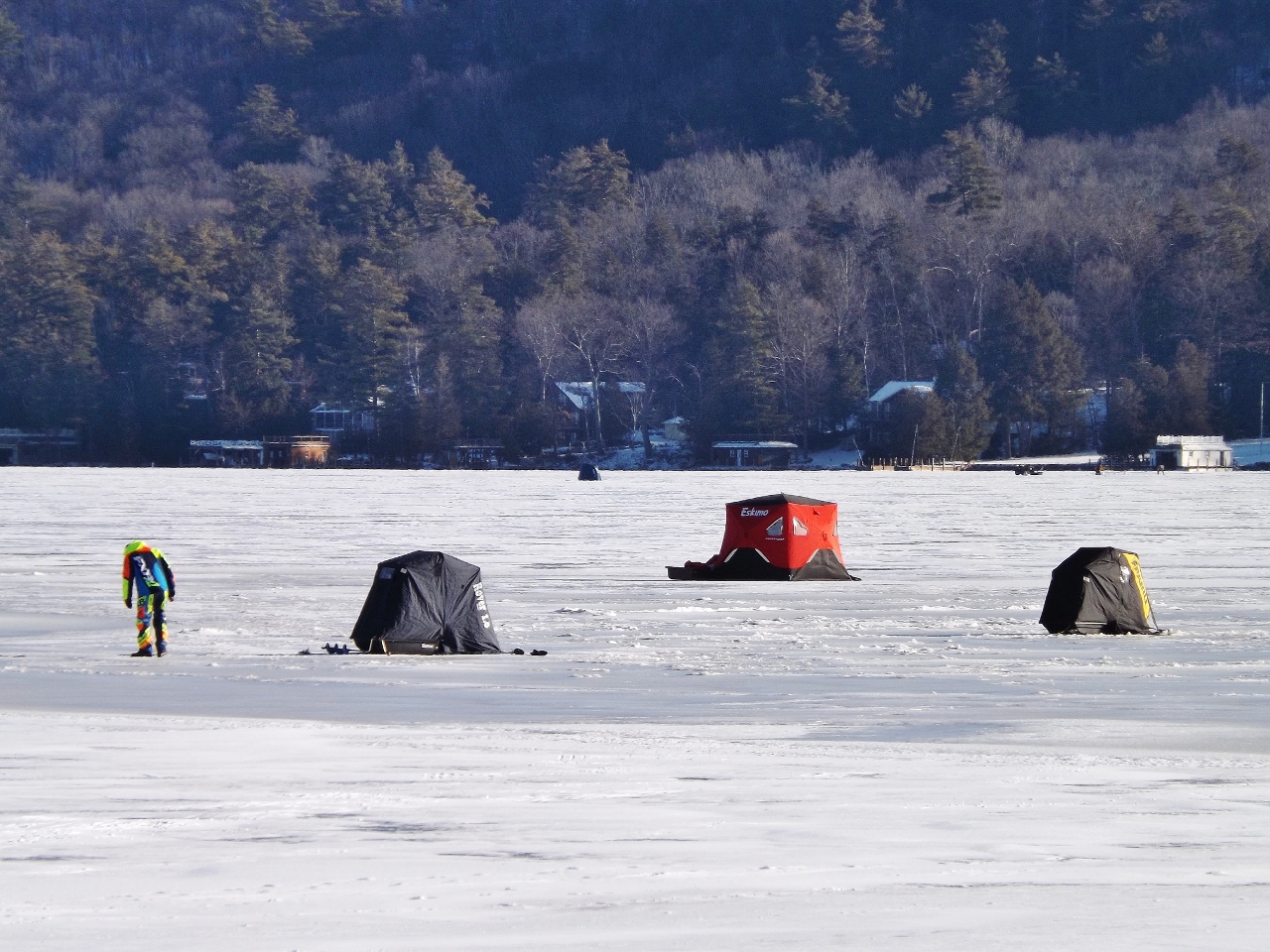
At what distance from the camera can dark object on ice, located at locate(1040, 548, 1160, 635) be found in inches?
719

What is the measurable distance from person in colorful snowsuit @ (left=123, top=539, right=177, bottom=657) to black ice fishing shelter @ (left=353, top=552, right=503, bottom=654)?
1.69 metres

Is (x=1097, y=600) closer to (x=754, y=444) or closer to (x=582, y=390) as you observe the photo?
(x=754, y=444)

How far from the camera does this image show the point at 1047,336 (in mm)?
114000

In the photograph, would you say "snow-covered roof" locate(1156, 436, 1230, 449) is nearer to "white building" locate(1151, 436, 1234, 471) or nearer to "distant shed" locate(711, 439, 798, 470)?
"white building" locate(1151, 436, 1234, 471)

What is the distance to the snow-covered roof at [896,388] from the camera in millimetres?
117500

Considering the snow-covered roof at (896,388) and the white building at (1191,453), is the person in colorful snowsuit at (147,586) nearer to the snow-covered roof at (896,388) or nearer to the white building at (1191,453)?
the white building at (1191,453)

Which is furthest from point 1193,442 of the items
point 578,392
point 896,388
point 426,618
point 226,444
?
point 426,618

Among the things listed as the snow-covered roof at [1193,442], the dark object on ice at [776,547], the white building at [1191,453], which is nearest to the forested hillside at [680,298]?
the snow-covered roof at [1193,442]

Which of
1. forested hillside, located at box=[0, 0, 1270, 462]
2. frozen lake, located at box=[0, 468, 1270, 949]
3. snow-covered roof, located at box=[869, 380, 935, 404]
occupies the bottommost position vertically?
frozen lake, located at box=[0, 468, 1270, 949]

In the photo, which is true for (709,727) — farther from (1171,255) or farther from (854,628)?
(1171,255)

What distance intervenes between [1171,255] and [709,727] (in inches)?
4564

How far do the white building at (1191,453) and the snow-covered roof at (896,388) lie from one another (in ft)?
51.5

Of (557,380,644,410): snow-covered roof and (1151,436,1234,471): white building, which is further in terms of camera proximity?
(557,380,644,410): snow-covered roof

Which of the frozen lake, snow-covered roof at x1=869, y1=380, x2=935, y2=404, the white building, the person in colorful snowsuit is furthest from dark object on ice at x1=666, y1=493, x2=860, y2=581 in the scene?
snow-covered roof at x1=869, y1=380, x2=935, y2=404
